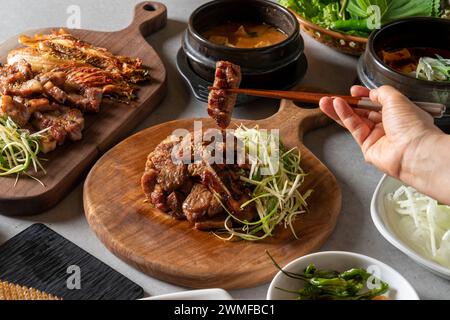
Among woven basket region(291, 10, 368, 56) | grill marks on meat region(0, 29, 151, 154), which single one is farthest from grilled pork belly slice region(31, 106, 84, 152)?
woven basket region(291, 10, 368, 56)

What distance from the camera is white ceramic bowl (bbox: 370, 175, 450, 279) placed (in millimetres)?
2275

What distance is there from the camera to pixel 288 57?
3076mm

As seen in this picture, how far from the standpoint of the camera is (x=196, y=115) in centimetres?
312

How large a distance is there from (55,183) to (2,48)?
1089 millimetres

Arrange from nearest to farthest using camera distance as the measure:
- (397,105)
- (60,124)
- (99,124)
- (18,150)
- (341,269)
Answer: (341,269), (397,105), (18,150), (60,124), (99,124)

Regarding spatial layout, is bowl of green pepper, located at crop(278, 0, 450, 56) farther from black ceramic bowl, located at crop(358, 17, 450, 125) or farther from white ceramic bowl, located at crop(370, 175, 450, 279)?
white ceramic bowl, located at crop(370, 175, 450, 279)

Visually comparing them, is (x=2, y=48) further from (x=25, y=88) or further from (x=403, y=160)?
(x=403, y=160)

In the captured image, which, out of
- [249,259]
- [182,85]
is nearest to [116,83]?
[182,85]

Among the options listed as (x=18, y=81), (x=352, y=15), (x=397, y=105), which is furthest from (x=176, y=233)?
(x=352, y=15)

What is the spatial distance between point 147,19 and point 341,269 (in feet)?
6.42

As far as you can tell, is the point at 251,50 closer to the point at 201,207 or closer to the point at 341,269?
the point at 201,207

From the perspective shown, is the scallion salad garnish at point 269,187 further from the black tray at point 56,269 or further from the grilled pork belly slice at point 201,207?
the black tray at point 56,269

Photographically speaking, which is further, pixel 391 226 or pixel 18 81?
pixel 18 81

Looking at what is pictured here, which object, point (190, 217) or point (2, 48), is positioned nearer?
point (190, 217)
